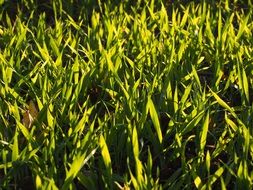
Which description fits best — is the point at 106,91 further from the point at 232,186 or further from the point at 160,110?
the point at 232,186

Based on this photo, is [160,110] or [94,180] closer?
[94,180]

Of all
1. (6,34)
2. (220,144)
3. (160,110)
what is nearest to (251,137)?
(220,144)

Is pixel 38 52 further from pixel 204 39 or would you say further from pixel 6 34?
pixel 204 39

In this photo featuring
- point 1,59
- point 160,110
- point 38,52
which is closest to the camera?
Result: point 160,110

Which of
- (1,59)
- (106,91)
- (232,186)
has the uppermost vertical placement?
→ (1,59)

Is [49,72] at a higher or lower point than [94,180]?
higher

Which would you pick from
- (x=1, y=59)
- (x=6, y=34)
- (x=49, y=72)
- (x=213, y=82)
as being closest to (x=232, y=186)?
(x=213, y=82)

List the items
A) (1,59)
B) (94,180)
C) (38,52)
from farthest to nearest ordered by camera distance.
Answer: (38,52), (1,59), (94,180)
